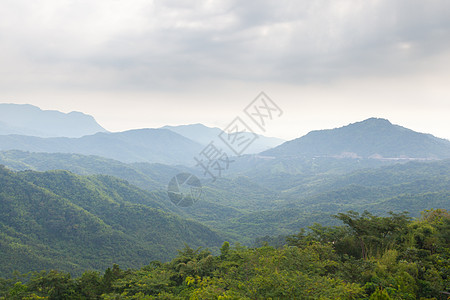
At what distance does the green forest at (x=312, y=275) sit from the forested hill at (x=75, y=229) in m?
57.4

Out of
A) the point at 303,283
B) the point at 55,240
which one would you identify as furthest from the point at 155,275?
the point at 55,240

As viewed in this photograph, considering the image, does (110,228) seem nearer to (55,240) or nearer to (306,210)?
(55,240)

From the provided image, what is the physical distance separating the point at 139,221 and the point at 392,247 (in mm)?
94304

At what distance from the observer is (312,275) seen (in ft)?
41.3

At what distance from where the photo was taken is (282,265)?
13.9 meters

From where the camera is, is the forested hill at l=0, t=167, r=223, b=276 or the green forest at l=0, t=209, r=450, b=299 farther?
the forested hill at l=0, t=167, r=223, b=276

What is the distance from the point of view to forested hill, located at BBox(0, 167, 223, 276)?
66.3 metres

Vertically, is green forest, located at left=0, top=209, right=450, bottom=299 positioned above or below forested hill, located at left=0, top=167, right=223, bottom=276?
above

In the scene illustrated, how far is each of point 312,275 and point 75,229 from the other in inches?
Answer: 3463

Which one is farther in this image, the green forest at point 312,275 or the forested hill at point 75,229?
the forested hill at point 75,229

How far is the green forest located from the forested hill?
57432mm

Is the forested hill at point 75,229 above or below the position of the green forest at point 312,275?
below

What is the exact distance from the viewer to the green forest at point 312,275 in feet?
33.5

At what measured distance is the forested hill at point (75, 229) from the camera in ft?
218
